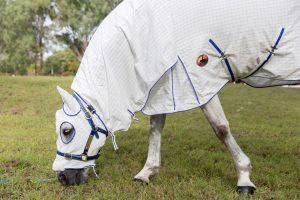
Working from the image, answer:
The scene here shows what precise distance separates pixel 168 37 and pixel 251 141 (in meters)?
3.89

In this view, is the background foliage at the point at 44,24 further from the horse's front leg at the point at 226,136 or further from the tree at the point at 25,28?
the horse's front leg at the point at 226,136

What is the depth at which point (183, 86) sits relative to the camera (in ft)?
14.0

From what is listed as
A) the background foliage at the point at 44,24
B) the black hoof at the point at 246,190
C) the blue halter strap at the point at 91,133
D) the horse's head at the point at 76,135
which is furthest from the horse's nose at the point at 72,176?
the background foliage at the point at 44,24

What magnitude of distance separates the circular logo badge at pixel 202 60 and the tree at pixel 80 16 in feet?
133

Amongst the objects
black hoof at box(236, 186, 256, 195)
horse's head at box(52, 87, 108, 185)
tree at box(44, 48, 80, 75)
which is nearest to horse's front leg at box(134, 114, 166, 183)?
horse's head at box(52, 87, 108, 185)

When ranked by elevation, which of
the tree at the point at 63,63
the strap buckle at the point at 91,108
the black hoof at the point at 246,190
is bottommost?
the black hoof at the point at 246,190

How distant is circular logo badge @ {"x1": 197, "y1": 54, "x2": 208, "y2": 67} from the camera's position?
4.27 meters

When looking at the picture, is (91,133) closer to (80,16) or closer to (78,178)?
(78,178)

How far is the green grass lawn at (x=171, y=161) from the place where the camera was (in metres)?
4.57

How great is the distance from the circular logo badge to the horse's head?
1.17 meters

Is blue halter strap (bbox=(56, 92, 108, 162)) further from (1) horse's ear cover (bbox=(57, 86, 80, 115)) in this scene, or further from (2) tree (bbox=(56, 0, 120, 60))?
(2) tree (bbox=(56, 0, 120, 60))

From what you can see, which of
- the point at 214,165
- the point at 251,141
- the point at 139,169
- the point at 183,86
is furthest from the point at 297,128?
the point at 183,86

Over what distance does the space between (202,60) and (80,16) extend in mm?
41824

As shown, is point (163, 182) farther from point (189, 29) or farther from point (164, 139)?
point (164, 139)
